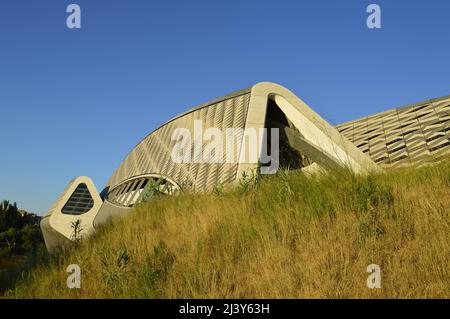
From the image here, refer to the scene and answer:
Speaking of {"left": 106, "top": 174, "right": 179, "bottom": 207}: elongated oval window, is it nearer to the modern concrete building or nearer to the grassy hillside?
the modern concrete building

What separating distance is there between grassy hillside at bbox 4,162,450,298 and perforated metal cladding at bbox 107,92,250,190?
22.8ft

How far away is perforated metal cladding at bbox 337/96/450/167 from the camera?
2233cm

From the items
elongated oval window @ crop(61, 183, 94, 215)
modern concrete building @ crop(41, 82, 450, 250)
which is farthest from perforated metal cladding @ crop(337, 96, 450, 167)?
elongated oval window @ crop(61, 183, 94, 215)

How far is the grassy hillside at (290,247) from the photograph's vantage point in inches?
179

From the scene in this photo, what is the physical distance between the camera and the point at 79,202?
1188 inches

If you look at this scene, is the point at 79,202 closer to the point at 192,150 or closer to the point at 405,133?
the point at 192,150

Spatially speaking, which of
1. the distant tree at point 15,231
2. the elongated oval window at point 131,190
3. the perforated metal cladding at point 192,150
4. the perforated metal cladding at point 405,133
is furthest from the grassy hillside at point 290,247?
the distant tree at point 15,231

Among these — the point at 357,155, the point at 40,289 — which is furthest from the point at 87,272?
the point at 357,155

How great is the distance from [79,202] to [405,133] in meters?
23.7

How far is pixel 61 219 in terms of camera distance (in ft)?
93.9

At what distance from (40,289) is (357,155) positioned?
1436 centimetres

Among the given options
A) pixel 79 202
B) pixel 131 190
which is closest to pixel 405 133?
pixel 131 190

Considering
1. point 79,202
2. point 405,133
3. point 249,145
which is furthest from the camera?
point 79,202
